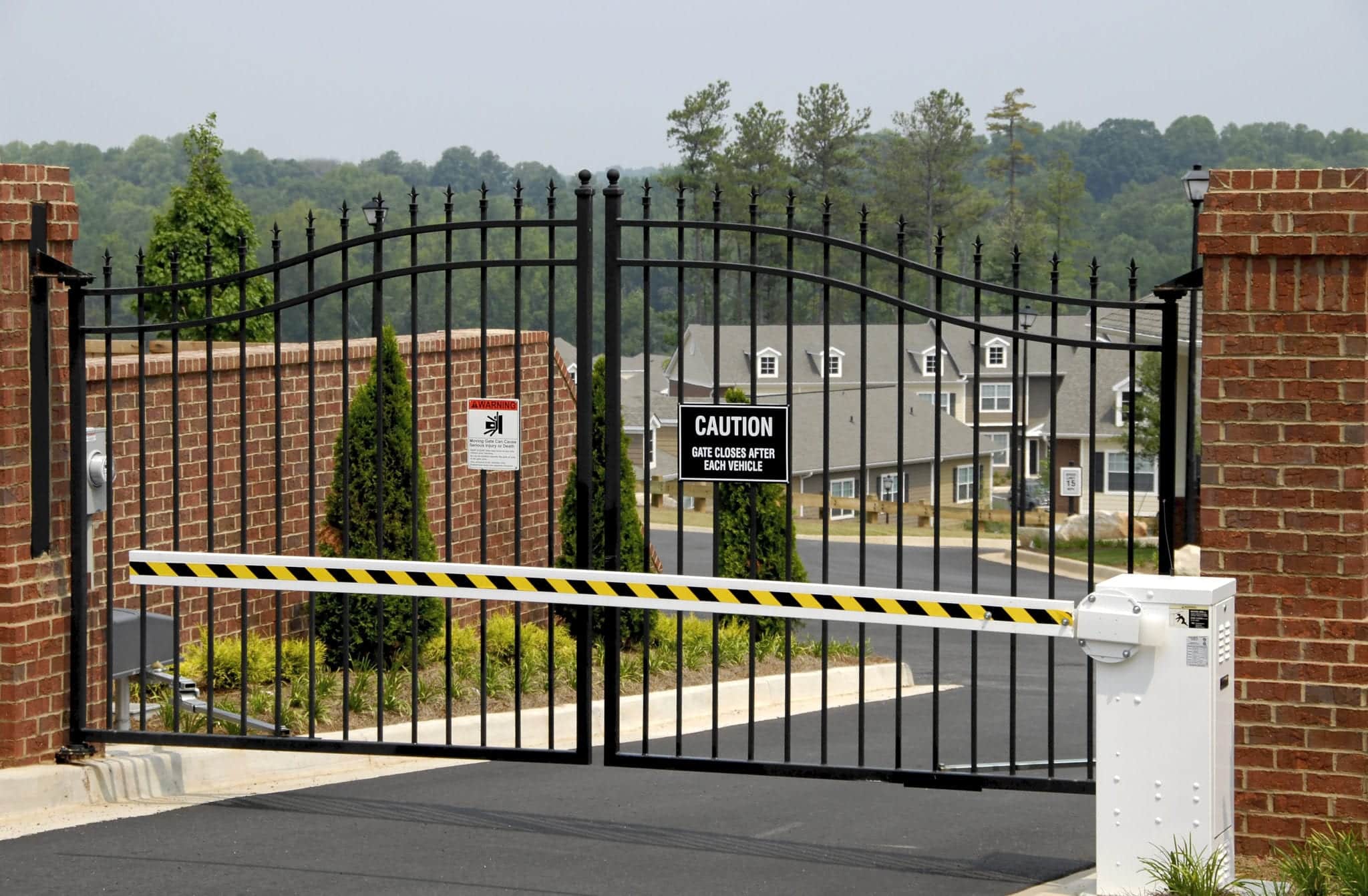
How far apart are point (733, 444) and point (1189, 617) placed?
2.46 m

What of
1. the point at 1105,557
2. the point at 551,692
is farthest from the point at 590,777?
the point at 1105,557

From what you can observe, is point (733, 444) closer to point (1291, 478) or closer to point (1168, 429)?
point (1168, 429)

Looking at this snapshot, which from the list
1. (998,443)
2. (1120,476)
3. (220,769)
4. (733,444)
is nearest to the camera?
(733,444)

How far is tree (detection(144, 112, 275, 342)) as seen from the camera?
2653cm

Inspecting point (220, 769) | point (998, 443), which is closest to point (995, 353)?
Result: point (998, 443)

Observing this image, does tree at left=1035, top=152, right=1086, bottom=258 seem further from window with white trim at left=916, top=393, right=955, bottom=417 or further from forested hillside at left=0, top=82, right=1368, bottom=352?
window with white trim at left=916, top=393, right=955, bottom=417

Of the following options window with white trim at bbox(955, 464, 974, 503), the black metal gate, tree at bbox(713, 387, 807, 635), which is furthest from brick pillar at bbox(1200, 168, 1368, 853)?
window with white trim at bbox(955, 464, 974, 503)

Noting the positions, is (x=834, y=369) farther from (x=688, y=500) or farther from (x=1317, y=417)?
(x=1317, y=417)

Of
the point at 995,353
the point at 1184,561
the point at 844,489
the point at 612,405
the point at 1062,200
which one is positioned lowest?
the point at 844,489

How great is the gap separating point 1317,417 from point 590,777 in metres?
4.73

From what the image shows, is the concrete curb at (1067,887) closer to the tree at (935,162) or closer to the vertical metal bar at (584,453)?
the vertical metal bar at (584,453)

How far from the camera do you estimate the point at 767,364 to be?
65.7 meters

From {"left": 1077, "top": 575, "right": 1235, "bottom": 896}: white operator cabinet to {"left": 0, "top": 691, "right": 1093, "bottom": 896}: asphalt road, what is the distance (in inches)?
33.7

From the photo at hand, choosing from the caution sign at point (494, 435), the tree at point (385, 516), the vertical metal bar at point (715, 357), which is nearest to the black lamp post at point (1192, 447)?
the vertical metal bar at point (715, 357)
